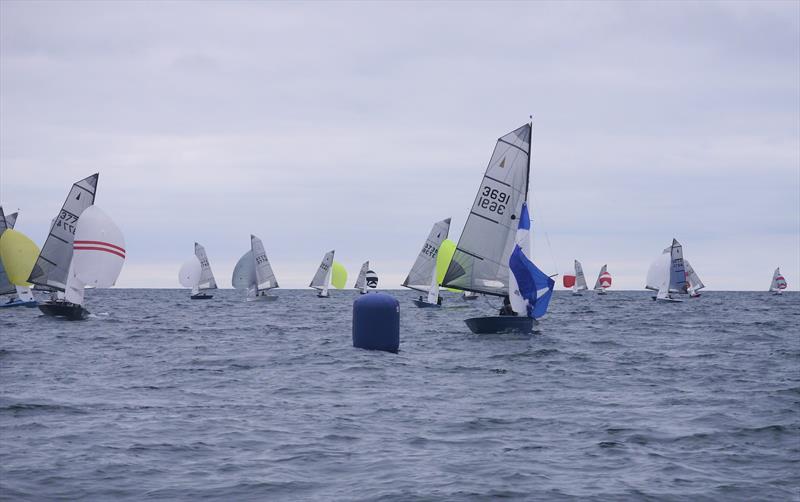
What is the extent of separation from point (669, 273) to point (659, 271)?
3.25 metres

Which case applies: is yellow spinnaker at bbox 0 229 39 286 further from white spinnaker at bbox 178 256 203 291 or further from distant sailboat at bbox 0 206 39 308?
white spinnaker at bbox 178 256 203 291

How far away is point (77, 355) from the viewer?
2583 cm

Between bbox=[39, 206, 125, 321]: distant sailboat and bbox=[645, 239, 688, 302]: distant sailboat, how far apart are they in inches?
2369

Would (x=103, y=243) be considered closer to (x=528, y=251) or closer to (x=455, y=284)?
(x=455, y=284)

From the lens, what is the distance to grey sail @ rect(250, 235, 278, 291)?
79012mm

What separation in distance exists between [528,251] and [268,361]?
12675 millimetres

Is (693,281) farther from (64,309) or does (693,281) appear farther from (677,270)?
(64,309)

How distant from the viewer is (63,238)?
151 feet

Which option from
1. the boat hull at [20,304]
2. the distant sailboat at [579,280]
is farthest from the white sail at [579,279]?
the boat hull at [20,304]

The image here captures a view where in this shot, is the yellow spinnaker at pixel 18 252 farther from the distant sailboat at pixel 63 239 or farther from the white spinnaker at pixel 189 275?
the white spinnaker at pixel 189 275

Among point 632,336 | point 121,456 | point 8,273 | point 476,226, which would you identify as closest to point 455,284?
point 476,226

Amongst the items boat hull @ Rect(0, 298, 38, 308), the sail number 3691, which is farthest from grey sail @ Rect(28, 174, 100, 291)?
Result: the sail number 3691

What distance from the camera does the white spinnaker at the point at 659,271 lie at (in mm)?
90812

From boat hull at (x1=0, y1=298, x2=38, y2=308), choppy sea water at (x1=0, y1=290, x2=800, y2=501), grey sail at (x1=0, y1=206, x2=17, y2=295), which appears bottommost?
choppy sea water at (x1=0, y1=290, x2=800, y2=501)
